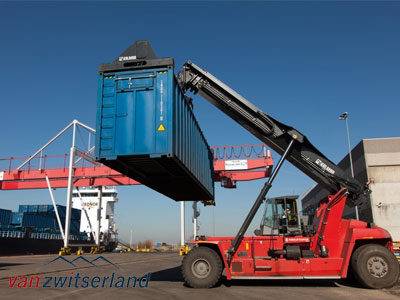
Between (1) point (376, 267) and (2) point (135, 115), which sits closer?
(2) point (135, 115)

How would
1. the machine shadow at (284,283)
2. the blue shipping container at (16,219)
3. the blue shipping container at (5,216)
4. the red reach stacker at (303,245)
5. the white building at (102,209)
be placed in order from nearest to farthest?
the red reach stacker at (303,245) < the machine shadow at (284,283) < the blue shipping container at (5,216) < the blue shipping container at (16,219) < the white building at (102,209)

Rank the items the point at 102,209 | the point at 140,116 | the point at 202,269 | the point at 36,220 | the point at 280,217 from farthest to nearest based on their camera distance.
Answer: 1. the point at 102,209
2. the point at 36,220
3. the point at 280,217
4. the point at 202,269
5. the point at 140,116

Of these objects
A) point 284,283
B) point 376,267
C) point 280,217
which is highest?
point 280,217

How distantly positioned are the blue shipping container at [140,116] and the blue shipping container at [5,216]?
38574 millimetres

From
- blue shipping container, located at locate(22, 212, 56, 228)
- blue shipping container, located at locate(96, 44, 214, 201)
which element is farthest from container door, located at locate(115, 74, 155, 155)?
blue shipping container, located at locate(22, 212, 56, 228)

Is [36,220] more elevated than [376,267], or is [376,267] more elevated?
[36,220]

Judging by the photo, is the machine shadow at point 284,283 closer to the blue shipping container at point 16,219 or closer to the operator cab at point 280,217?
the operator cab at point 280,217

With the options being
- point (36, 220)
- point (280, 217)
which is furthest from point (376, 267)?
point (36, 220)

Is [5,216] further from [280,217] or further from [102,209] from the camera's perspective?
[280,217]

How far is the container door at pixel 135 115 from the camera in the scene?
10469 mm

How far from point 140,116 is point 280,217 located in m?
5.34

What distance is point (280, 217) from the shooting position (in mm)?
12406

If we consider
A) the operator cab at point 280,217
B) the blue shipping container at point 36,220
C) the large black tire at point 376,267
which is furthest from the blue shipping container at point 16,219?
the large black tire at point 376,267

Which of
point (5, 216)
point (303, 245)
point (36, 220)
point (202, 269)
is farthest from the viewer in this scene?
point (36, 220)
